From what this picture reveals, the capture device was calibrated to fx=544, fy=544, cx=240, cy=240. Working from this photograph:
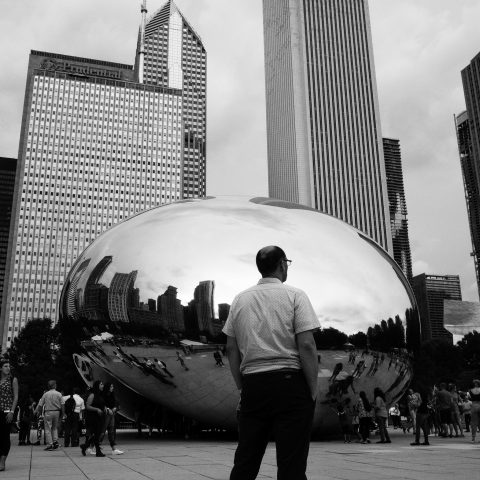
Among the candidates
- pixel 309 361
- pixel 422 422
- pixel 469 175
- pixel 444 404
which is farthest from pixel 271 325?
pixel 469 175

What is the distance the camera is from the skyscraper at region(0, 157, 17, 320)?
168 metres

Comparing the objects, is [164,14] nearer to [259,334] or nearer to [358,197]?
[358,197]

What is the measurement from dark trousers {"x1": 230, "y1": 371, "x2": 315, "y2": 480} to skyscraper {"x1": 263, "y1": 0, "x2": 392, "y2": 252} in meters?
120

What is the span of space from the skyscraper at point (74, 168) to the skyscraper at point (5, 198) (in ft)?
133

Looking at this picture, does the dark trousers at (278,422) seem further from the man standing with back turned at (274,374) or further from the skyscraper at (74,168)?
the skyscraper at (74,168)

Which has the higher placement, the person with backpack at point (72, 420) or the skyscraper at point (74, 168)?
the skyscraper at point (74, 168)

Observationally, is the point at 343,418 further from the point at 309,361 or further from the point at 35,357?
the point at 35,357

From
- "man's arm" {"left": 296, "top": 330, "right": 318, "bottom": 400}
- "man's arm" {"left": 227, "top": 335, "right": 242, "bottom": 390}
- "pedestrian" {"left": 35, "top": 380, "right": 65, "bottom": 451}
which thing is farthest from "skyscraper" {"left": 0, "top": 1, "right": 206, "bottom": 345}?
"man's arm" {"left": 296, "top": 330, "right": 318, "bottom": 400}

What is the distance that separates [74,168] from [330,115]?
6187 centimetres

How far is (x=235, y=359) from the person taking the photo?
326 centimetres

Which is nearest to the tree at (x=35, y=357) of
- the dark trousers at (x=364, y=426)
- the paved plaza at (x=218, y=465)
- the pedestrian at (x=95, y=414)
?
the dark trousers at (x=364, y=426)

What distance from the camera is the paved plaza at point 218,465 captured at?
20.3ft

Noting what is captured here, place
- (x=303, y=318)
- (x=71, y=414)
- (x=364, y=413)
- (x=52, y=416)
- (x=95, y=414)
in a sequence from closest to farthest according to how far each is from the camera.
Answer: (x=303, y=318), (x=95, y=414), (x=52, y=416), (x=364, y=413), (x=71, y=414)

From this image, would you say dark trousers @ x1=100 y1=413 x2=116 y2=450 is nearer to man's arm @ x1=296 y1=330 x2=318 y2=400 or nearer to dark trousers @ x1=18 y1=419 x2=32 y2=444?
dark trousers @ x1=18 y1=419 x2=32 y2=444
